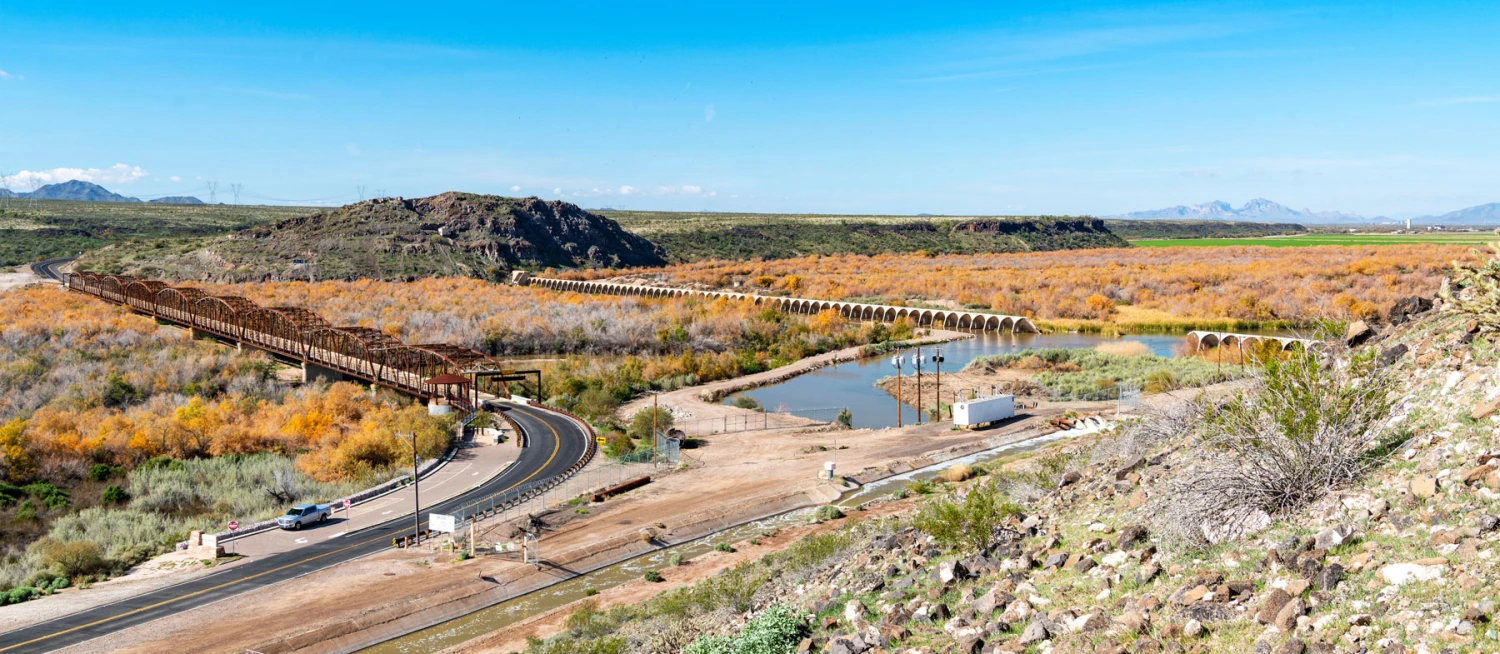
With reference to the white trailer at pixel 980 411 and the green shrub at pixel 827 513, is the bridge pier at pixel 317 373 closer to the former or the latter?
the green shrub at pixel 827 513

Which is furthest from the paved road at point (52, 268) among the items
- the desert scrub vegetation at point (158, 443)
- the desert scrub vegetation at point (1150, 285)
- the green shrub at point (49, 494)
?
the green shrub at point (49, 494)

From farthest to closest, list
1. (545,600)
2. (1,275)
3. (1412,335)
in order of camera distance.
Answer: (1,275) → (545,600) → (1412,335)

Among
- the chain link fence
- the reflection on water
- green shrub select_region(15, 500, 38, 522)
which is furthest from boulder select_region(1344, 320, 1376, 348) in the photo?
green shrub select_region(15, 500, 38, 522)

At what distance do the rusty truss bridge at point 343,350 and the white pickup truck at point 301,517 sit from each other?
1688 centimetres

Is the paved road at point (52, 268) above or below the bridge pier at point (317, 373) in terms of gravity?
above

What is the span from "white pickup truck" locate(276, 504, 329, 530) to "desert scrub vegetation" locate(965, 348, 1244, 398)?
3909 centimetres

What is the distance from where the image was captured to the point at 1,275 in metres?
113

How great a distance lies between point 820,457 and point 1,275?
11663 cm

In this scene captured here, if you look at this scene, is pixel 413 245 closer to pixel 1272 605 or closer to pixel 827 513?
pixel 827 513

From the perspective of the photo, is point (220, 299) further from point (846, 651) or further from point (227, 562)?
→ point (846, 651)

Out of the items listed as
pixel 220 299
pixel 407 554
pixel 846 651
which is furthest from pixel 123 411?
pixel 846 651

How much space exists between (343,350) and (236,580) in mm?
34383

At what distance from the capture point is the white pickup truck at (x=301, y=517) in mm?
32500

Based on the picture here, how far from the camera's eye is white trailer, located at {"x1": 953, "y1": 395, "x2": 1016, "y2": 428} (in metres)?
46.5
